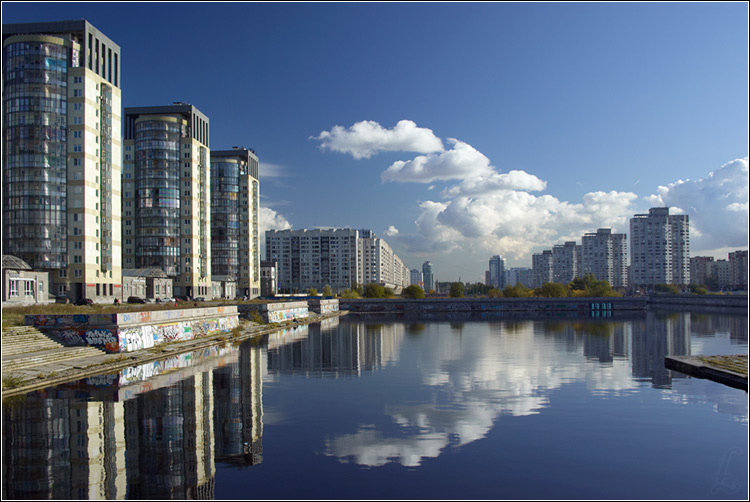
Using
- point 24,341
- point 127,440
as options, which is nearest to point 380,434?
point 127,440

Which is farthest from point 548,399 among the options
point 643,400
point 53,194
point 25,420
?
point 53,194

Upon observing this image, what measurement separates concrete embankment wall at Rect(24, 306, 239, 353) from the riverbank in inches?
36.9

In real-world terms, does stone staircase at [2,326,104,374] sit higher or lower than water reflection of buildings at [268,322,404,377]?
higher

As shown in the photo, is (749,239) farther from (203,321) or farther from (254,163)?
(254,163)

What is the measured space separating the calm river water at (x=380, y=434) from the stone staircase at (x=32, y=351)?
553 cm

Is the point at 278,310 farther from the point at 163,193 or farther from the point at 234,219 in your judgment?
the point at 234,219

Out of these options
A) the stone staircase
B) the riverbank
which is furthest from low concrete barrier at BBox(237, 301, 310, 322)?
the stone staircase

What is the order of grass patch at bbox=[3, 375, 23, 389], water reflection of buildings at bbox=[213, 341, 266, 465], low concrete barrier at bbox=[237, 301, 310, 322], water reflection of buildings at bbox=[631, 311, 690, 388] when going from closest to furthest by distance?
water reflection of buildings at bbox=[213, 341, 266, 465]
grass patch at bbox=[3, 375, 23, 389]
water reflection of buildings at bbox=[631, 311, 690, 388]
low concrete barrier at bbox=[237, 301, 310, 322]

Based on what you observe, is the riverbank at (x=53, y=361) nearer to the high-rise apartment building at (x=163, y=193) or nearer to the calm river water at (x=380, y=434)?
the calm river water at (x=380, y=434)

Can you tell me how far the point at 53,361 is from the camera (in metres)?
47.2

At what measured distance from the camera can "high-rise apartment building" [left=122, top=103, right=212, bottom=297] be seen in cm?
13600

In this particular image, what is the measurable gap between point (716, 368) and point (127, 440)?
4372 cm

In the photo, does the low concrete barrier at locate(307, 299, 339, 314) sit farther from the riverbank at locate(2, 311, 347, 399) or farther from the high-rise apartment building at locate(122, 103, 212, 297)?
the riverbank at locate(2, 311, 347, 399)

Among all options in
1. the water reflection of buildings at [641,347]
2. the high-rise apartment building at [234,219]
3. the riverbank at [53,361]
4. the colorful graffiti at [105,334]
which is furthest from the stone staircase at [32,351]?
the high-rise apartment building at [234,219]
